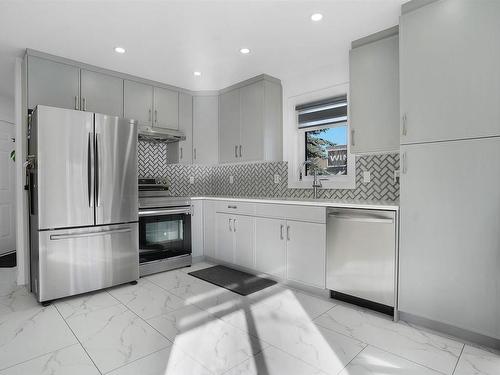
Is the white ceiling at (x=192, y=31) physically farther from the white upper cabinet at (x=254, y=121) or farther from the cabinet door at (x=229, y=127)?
the cabinet door at (x=229, y=127)

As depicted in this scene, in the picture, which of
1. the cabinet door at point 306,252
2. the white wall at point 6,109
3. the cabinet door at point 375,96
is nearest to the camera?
the cabinet door at point 375,96

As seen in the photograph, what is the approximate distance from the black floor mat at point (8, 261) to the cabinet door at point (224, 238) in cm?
271

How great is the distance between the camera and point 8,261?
4023 millimetres

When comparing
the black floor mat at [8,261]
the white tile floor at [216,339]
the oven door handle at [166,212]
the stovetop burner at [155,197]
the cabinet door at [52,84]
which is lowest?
the white tile floor at [216,339]

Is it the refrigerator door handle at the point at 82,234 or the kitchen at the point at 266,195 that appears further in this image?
the refrigerator door handle at the point at 82,234

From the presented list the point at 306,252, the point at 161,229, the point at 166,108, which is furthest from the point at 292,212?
the point at 166,108

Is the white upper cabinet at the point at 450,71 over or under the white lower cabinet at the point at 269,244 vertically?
over

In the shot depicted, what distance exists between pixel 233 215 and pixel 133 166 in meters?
1.28

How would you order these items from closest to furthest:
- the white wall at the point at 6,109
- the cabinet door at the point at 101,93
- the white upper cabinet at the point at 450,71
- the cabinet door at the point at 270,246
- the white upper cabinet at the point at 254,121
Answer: the white upper cabinet at the point at 450,71
the cabinet door at the point at 270,246
the cabinet door at the point at 101,93
the white upper cabinet at the point at 254,121
the white wall at the point at 6,109

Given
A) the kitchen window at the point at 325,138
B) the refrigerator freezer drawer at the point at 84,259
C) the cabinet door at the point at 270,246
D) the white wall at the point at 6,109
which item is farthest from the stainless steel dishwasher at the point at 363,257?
the white wall at the point at 6,109

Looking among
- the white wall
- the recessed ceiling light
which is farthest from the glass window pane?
the white wall

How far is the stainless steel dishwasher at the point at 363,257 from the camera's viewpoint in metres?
2.29

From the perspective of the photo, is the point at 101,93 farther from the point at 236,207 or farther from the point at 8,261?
the point at 8,261

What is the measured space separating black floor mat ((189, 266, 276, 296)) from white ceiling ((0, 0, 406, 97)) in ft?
7.96
